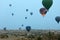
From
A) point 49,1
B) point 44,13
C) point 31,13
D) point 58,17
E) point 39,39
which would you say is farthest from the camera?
point 31,13

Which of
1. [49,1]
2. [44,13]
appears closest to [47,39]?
[49,1]

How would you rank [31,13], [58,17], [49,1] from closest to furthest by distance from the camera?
[49,1]
[58,17]
[31,13]

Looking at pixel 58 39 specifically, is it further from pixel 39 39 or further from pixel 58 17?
pixel 58 17

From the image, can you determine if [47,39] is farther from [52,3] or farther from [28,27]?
[28,27]

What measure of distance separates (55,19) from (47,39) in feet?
58.0

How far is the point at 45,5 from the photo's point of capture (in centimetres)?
4672

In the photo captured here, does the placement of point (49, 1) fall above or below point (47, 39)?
above

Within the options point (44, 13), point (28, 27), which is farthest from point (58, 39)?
point (28, 27)

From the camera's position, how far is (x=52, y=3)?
153 ft

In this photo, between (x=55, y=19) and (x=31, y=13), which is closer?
(x=55, y=19)

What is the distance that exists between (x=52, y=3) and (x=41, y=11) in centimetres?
581

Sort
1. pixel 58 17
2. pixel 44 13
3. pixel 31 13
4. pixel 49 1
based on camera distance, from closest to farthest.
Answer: pixel 49 1 < pixel 44 13 < pixel 58 17 < pixel 31 13

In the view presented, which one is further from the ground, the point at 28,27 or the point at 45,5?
the point at 45,5

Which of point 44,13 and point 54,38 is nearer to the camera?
point 54,38
